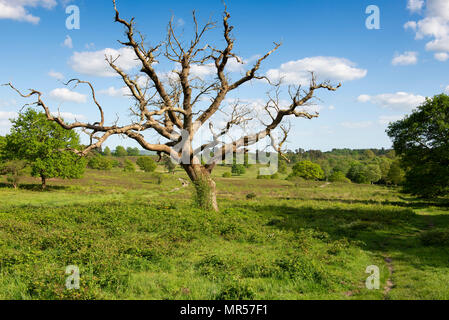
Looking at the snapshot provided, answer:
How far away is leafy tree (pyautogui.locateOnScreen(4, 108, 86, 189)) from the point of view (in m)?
37.2

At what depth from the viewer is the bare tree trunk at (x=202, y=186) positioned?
22047mm

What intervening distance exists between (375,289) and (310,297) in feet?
7.32

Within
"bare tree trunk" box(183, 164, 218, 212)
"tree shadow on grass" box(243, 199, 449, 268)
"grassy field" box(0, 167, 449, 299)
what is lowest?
"tree shadow on grass" box(243, 199, 449, 268)

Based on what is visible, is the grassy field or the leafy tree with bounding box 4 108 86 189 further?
the leafy tree with bounding box 4 108 86 189

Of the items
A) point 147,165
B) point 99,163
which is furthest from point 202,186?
point 147,165

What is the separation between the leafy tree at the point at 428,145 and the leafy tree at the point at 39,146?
40.1m

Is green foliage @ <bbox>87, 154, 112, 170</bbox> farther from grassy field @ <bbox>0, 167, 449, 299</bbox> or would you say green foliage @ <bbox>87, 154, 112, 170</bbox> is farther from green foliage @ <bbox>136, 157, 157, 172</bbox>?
grassy field @ <bbox>0, 167, 449, 299</bbox>

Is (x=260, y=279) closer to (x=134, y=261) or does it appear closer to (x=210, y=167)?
(x=134, y=261)

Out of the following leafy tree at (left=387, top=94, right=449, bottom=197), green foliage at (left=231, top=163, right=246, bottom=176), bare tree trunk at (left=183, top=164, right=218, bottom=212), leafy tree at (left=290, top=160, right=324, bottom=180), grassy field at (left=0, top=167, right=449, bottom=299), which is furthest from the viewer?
green foliage at (left=231, top=163, right=246, bottom=176)

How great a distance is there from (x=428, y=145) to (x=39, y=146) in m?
45.3

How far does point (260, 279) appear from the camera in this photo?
883 cm

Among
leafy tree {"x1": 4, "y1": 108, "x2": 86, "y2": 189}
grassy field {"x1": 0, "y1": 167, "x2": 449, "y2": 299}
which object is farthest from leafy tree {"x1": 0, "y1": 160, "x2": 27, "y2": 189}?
grassy field {"x1": 0, "y1": 167, "x2": 449, "y2": 299}

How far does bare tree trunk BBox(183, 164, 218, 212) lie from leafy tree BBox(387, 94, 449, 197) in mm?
24229

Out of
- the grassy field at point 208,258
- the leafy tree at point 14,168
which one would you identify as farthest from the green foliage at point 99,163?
the grassy field at point 208,258
